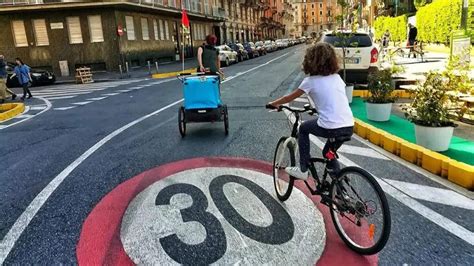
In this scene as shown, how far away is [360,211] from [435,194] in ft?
5.47

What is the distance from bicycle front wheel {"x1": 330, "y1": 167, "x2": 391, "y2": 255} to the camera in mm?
3176

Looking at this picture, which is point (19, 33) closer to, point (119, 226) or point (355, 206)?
point (119, 226)

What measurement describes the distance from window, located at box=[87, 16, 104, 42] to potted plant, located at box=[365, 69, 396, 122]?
25090 millimetres

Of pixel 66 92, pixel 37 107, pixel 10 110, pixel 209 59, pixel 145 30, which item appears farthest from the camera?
pixel 145 30

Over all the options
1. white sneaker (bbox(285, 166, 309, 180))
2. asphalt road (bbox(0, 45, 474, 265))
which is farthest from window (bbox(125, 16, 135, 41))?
white sneaker (bbox(285, 166, 309, 180))

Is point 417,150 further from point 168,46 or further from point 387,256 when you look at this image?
point 168,46

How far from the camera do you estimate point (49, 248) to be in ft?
11.9

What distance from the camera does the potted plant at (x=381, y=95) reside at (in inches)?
312

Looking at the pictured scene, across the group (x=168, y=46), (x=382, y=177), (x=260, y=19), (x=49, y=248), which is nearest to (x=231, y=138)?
(x=382, y=177)

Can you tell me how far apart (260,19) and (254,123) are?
81592mm

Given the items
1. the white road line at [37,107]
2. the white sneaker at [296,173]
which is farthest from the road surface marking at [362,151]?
the white road line at [37,107]

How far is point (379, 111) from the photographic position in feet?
26.2

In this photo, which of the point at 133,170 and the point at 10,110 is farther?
the point at 10,110

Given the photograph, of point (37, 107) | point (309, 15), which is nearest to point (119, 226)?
point (37, 107)
